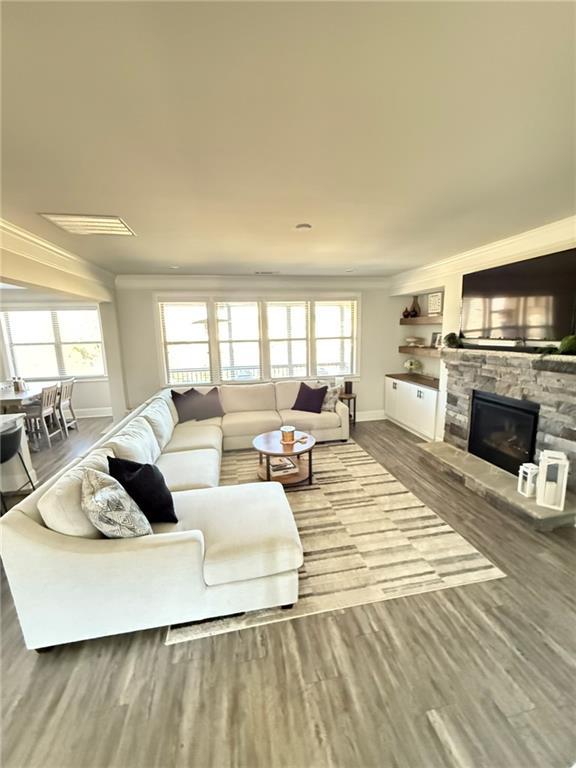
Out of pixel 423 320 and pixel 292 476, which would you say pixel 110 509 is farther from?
pixel 423 320

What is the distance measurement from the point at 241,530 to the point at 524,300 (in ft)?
10.8

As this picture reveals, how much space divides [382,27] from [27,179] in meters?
1.88

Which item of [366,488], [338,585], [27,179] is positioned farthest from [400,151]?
[366,488]

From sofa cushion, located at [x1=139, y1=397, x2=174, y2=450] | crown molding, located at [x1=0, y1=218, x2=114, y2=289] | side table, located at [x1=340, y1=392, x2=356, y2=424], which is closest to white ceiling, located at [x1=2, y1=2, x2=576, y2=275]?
crown molding, located at [x1=0, y1=218, x2=114, y2=289]

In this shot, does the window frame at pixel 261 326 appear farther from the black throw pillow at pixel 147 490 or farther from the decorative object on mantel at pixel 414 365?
the black throw pillow at pixel 147 490

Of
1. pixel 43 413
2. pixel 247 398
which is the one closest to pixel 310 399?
pixel 247 398

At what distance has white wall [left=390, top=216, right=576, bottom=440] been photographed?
2.67 m

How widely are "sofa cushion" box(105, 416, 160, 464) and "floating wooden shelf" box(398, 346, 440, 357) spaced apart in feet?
13.3

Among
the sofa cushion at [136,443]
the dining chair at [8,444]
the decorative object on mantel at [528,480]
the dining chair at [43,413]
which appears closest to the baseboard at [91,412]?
the dining chair at [43,413]

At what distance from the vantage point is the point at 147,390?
5199 millimetres

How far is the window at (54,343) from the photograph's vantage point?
5832 millimetres

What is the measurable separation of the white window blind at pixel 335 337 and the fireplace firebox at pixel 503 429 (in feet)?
7.75

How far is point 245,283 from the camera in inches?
201

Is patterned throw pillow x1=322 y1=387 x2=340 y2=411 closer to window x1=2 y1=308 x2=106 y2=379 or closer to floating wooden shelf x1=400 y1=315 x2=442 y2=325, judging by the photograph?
floating wooden shelf x1=400 y1=315 x2=442 y2=325
